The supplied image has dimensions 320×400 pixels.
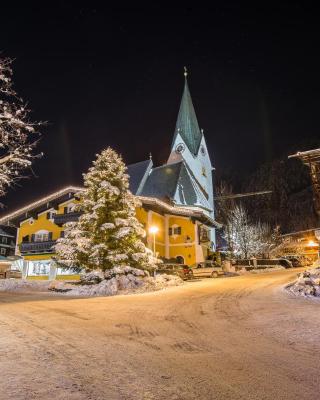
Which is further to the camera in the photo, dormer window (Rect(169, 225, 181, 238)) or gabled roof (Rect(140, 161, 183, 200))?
gabled roof (Rect(140, 161, 183, 200))

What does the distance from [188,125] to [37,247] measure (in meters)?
34.7

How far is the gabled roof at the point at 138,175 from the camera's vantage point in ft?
136

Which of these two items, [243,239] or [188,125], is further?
[188,125]

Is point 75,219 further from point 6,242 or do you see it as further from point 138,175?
point 6,242

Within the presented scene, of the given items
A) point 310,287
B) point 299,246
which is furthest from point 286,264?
point 310,287

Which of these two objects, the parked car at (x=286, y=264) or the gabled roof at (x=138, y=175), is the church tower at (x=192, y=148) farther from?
the parked car at (x=286, y=264)

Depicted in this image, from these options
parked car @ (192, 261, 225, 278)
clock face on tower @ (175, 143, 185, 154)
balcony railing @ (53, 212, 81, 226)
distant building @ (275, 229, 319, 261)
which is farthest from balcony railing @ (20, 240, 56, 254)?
distant building @ (275, 229, 319, 261)

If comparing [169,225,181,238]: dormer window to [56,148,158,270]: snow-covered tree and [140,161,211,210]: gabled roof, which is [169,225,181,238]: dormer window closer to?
[140,161,211,210]: gabled roof

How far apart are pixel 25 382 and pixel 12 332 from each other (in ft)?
10.6

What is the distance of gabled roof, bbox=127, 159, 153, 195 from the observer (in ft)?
136

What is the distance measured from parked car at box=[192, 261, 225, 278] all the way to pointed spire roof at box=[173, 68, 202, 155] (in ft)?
95.0

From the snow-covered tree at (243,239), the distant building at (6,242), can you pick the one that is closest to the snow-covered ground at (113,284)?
the snow-covered tree at (243,239)

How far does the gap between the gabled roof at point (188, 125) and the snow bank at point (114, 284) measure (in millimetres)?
38233

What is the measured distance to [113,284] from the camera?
54.2ft
